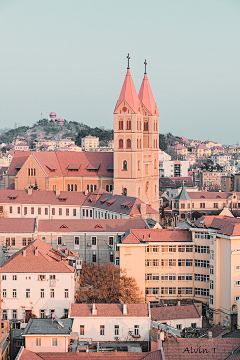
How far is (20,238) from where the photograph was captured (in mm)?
57625

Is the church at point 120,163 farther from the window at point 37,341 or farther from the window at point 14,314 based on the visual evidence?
the window at point 37,341

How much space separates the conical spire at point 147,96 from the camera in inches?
3275

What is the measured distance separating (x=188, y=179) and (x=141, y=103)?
57.5 meters

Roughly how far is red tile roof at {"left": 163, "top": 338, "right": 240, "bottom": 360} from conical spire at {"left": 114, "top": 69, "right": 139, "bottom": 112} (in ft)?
142

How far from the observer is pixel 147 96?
83.6 m

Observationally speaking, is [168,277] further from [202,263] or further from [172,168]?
[172,168]

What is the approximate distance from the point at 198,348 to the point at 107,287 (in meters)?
12.2

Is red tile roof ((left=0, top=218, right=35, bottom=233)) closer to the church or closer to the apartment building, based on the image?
the apartment building

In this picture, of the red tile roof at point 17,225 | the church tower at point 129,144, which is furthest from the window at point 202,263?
Answer: the church tower at point 129,144

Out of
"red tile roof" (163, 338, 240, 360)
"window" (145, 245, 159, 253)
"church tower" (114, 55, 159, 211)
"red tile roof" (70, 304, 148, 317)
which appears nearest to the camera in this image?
"red tile roof" (163, 338, 240, 360)

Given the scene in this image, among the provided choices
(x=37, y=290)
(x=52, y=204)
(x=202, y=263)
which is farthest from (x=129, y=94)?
(x=37, y=290)

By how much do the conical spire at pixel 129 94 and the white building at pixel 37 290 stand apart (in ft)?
109

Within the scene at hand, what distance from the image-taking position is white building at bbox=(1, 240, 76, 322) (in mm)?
47375

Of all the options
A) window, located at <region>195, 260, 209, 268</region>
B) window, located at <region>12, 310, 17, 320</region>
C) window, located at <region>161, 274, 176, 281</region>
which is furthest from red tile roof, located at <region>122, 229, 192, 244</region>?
window, located at <region>12, 310, 17, 320</region>
